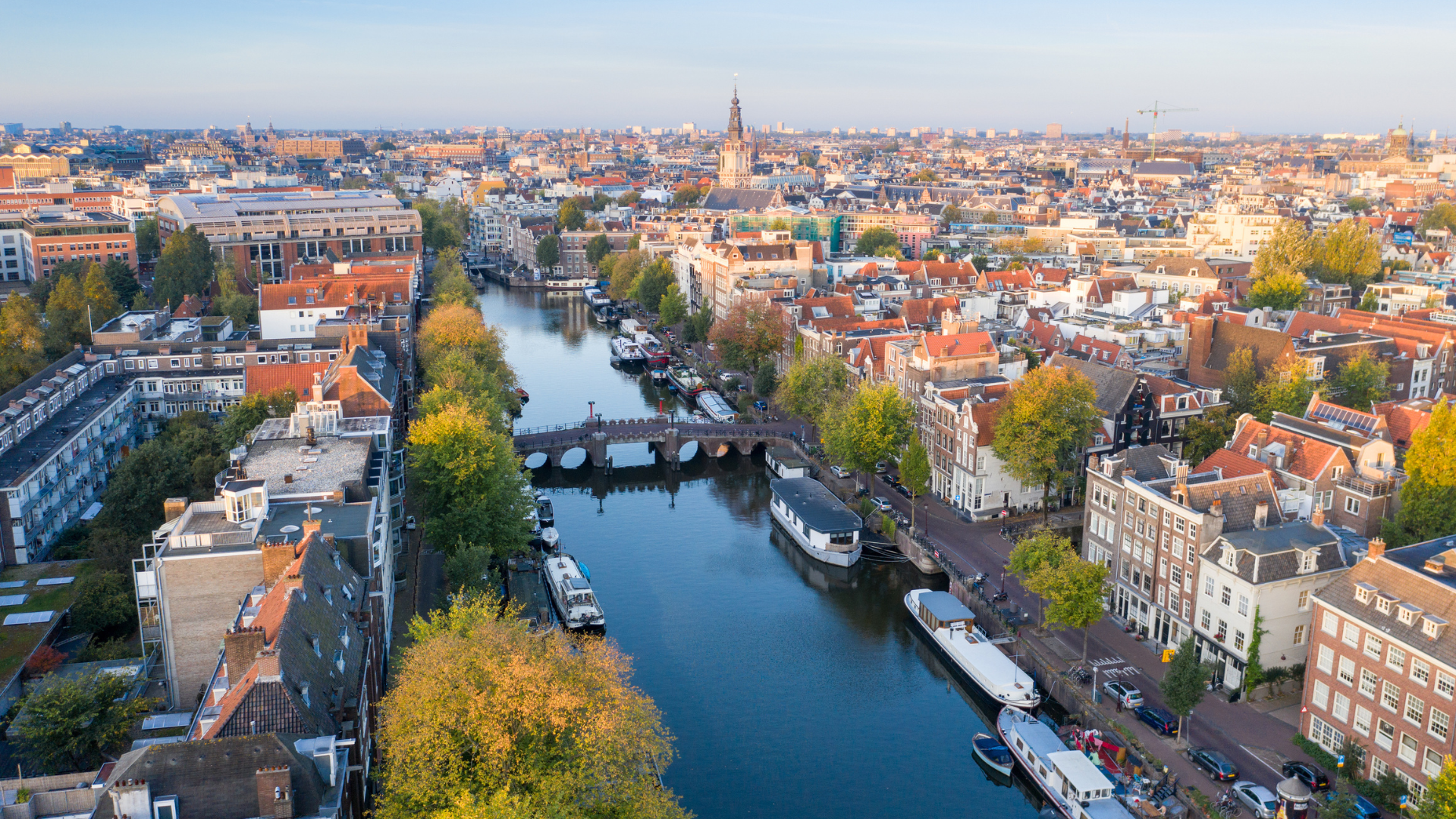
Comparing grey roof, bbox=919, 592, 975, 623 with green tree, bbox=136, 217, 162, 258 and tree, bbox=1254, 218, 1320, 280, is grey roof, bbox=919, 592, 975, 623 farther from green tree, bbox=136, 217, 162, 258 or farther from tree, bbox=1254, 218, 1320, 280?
green tree, bbox=136, 217, 162, 258

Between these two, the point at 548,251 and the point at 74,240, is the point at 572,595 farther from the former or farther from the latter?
the point at 548,251

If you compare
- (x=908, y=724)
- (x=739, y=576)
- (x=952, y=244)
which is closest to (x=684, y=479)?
(x=739, y=576)

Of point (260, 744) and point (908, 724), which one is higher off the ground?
point (260, 744)

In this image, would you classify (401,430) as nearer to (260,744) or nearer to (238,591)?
(238,591)

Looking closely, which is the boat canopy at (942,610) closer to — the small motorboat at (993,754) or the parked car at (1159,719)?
the small motorboat at (993,754)

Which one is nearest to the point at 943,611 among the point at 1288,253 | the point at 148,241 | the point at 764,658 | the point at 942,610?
the point at 942,610

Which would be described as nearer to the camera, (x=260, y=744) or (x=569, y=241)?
(x=260, y=744)
